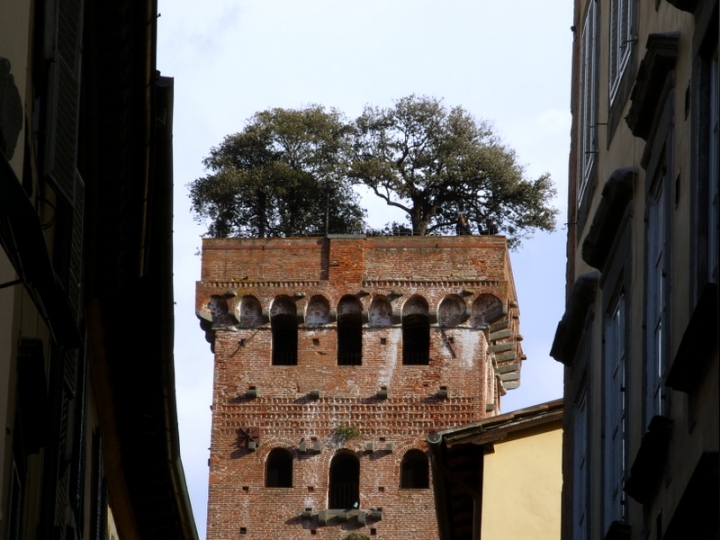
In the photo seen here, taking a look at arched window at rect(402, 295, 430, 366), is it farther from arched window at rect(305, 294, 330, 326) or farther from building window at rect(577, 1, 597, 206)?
building window at rect(577, 1, 597, 206)

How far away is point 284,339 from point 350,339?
1365 millimetres

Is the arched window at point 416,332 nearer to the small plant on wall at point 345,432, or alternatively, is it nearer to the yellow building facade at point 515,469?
the small plant on wall at point 345,432

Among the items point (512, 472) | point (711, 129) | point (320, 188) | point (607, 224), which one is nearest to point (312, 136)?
point (320, 188)

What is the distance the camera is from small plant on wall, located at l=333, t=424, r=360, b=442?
3775 cm

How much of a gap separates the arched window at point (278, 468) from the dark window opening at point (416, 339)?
9.95ft

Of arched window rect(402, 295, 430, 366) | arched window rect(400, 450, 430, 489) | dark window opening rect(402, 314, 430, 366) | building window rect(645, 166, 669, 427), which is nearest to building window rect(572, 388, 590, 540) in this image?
building window rect(645, 166, 669, 427)

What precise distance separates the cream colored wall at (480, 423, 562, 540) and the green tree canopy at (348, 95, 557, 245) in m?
25.0

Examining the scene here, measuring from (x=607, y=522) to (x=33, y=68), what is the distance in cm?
363

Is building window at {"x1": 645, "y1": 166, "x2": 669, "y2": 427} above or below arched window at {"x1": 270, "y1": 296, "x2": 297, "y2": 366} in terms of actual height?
below

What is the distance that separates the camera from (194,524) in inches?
567

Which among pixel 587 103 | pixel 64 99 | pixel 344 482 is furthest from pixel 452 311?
pixel 64 99

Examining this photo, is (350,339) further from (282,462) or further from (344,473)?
(282,462)

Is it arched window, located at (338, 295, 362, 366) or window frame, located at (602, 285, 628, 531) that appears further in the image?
arched window, located at (338, 295, 362, 366)

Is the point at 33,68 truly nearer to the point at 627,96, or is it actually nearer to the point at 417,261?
the point at 627,96
